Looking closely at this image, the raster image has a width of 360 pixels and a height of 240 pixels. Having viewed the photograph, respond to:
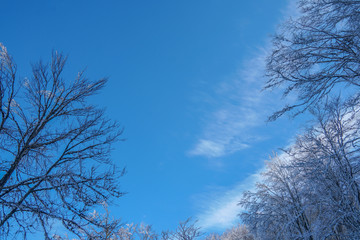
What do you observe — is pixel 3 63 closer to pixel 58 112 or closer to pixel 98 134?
pixel 58 112

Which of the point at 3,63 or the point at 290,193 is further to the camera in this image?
the point at 290,193

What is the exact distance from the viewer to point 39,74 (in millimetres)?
6535

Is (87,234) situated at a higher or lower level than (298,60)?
lower

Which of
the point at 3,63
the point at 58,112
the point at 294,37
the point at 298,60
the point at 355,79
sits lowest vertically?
the point at 355,79

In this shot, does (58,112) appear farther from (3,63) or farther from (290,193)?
(290,193)

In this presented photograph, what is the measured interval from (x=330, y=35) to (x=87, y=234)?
21.2ft

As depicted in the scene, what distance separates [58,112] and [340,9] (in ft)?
23.5

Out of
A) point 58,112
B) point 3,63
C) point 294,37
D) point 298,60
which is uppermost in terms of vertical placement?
point 3,63

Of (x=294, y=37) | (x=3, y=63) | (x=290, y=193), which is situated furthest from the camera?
(x=290, y=193)

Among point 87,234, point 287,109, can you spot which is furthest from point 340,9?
point 87,234

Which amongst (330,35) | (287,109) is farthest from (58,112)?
(330,35)

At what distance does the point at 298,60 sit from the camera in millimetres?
4848

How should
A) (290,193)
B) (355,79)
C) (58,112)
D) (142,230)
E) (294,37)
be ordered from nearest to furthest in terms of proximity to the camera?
1. (355,79)
2. (294,37)
3. (58,112)
4. (290,193)
5. (142,230)

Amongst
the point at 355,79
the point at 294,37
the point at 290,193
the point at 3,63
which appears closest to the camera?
the point at 355,79
